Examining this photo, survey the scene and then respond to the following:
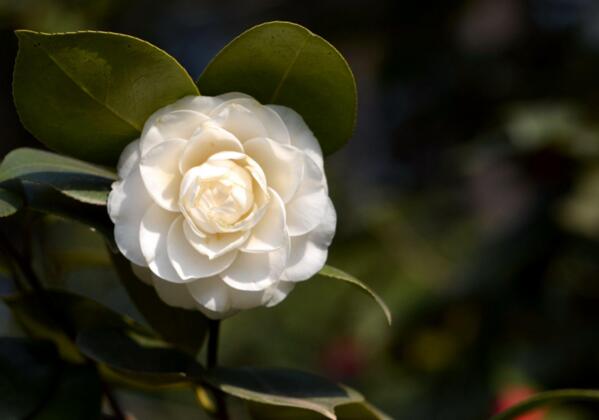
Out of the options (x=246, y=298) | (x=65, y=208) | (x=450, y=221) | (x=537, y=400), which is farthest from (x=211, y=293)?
(x=450, y=221)

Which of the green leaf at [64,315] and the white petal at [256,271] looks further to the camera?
the green leaf at [64,315]

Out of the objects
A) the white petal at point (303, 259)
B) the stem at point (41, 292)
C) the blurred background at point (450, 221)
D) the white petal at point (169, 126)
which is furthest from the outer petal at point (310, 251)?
the blurred background at point (450, 221)

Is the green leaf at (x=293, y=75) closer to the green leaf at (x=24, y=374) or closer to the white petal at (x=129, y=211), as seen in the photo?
the white petal at (x=129, y=211)

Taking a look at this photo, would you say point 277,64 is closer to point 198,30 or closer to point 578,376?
point 578,376

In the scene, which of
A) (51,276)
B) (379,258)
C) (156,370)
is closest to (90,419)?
(156,370)

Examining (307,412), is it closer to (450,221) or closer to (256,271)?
(256,271)

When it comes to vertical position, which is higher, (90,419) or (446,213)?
(90,419)
